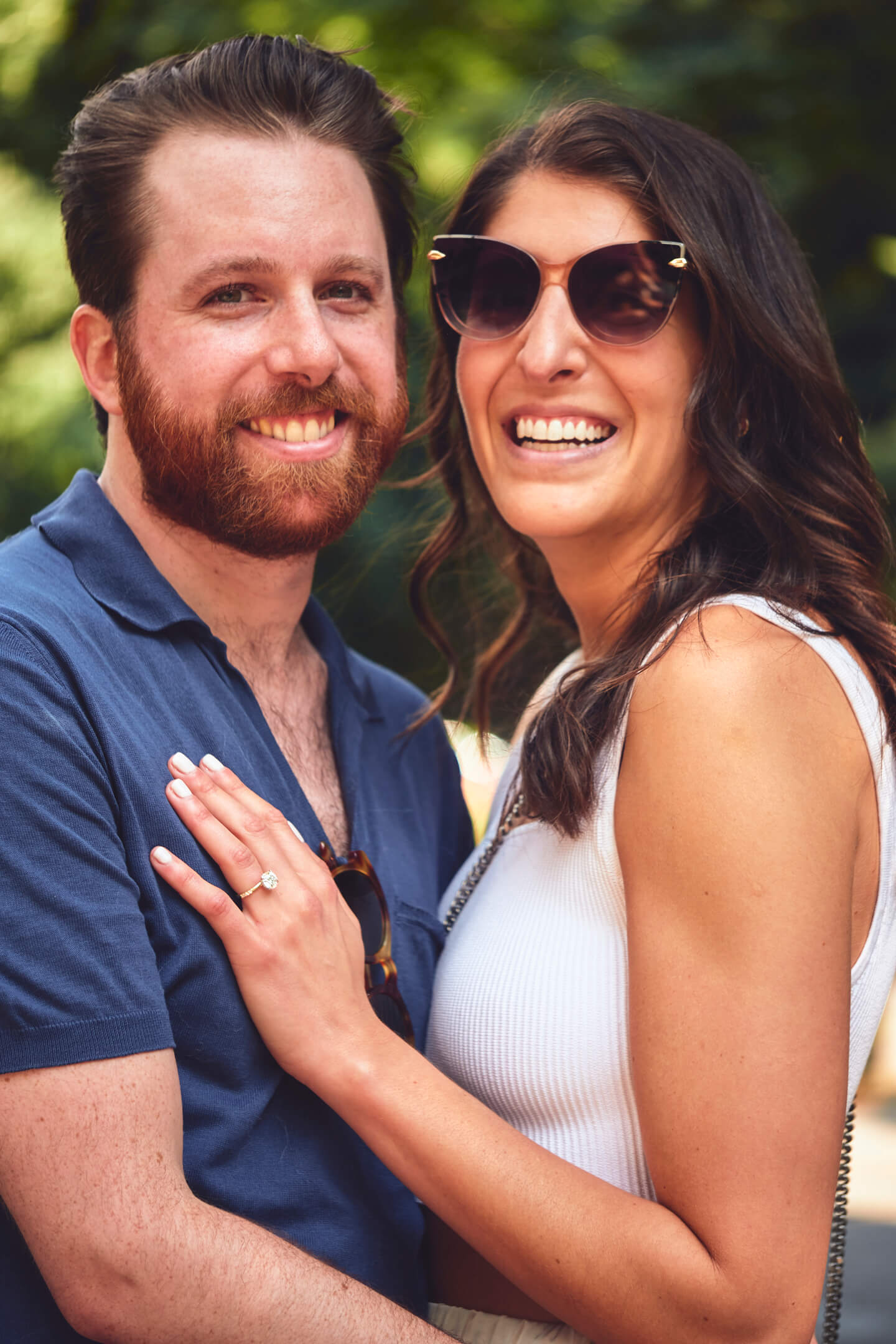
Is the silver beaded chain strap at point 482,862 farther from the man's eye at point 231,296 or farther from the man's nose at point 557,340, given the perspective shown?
the man's eye at point 231,296

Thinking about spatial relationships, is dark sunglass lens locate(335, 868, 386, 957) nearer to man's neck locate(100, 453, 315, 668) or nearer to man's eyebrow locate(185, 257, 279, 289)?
man's neck locate(100, 453, 315, 668)

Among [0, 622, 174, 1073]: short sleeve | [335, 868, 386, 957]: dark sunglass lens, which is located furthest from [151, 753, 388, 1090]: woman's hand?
[335, 868, 386, 957]: dark sunglass lens

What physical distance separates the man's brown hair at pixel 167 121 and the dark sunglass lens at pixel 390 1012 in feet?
4.72

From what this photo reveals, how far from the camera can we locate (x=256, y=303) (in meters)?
2.60

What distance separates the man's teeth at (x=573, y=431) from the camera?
2.49 meters

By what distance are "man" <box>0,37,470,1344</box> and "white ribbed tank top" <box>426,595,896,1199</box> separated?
29 cm

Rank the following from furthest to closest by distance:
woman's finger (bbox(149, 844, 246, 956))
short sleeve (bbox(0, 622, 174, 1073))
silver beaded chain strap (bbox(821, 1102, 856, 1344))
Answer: silver beaded chain strap (bbox(821, 1102, 856, 1344)) → woman's finger (bbox(149, 844, 246, 956)) → short sleeve (bbox(0, 622, 174, 1073))

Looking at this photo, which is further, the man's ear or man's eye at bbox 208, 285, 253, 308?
the man's ear

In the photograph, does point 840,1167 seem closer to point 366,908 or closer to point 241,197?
point 366,908

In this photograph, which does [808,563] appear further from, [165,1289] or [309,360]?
[165,1289]

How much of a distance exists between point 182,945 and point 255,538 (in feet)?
3.01

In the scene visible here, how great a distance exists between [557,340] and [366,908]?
1.12m

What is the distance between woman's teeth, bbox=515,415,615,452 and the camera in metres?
2.49

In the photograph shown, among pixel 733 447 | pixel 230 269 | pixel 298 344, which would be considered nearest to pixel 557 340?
pixel 733 447
